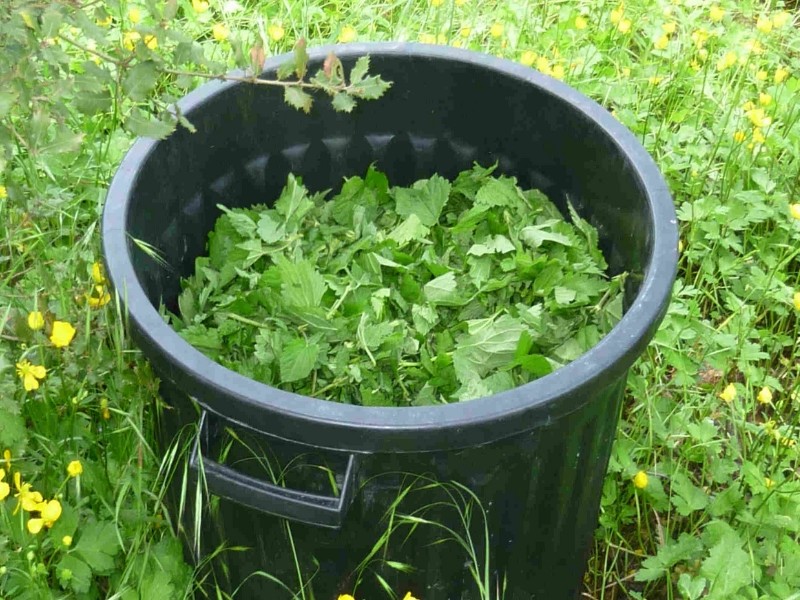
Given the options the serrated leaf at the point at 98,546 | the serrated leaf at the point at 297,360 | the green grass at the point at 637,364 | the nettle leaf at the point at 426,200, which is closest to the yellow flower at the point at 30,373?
the green grass at the point at 637,364

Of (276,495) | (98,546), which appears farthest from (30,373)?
(276,495)

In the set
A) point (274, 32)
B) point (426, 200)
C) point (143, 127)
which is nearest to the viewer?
point (143, 127)

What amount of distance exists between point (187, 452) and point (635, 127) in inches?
60.5

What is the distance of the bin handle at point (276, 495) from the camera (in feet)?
3.57

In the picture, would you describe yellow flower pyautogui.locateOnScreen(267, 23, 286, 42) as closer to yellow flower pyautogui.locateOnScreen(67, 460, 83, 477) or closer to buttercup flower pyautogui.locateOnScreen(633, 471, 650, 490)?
yellow flower pyautogui.locateOnScreen(67, 460, 83, 477)

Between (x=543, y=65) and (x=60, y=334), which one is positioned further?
(x=543, y=65)

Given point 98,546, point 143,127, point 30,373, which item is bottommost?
point 98,546

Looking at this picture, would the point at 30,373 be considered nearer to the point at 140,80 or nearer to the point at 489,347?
the point at 140,80

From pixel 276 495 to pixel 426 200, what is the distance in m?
0.80

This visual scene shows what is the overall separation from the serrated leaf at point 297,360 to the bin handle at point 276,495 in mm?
204

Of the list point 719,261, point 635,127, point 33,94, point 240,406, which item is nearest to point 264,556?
point 240,406

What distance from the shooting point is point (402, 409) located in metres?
1.06

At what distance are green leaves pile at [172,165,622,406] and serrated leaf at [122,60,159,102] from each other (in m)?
0.41

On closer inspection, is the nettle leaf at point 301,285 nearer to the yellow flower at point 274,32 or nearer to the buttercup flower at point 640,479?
the buttercup flower at point 640,479
